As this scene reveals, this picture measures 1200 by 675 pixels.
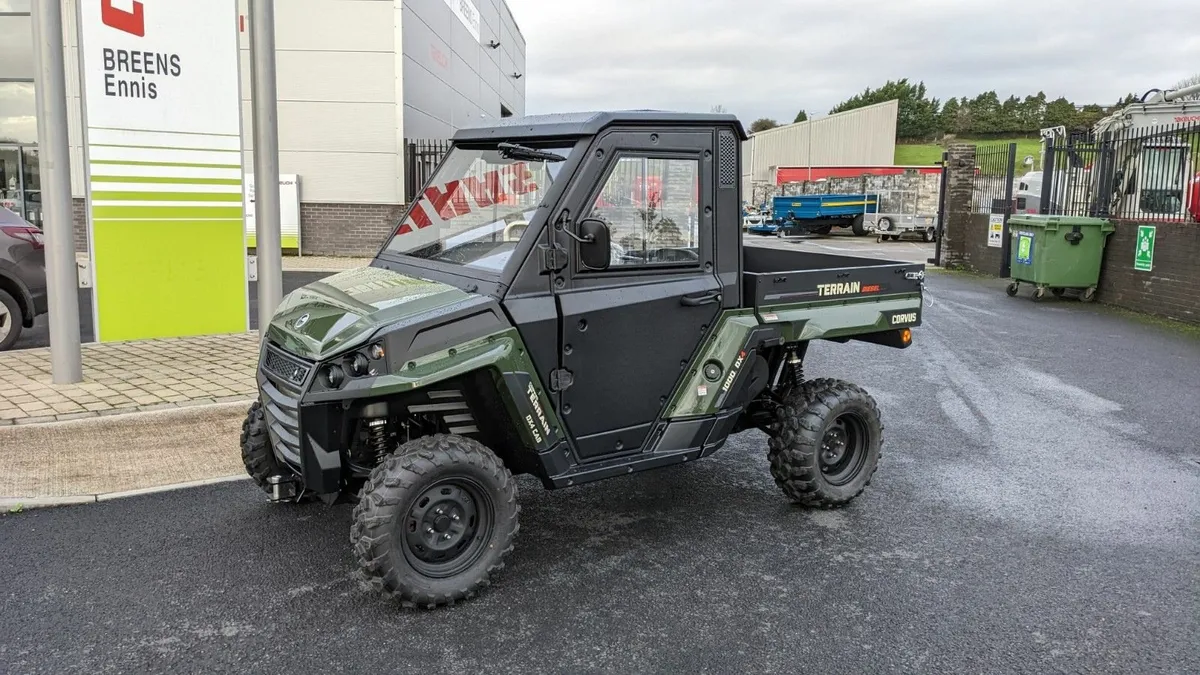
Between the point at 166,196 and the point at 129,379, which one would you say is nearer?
the point at 129,379

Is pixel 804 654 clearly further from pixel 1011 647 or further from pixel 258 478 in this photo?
pixel 258 478

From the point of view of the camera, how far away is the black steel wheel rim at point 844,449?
546 centimetres

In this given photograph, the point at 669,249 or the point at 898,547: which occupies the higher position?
the point at 669,249

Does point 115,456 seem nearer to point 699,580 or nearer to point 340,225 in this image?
point 699,580

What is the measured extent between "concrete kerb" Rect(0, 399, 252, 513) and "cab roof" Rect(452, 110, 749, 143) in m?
2.67

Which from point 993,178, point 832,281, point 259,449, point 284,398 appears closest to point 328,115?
point 993,178

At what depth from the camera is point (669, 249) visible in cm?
475

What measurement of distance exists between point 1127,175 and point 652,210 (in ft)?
44.3

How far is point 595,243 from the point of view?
13.7 ft

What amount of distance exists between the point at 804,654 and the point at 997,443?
388 cm

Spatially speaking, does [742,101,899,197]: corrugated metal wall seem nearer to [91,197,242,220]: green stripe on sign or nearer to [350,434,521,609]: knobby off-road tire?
[91,197,242,220]: green stripe on sign

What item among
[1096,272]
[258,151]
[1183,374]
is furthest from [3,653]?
[1096,272]

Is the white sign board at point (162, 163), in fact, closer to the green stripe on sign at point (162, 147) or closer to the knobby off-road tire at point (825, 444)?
the green stripe on sign at point (162, 147)

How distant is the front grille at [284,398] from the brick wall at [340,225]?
687 inches
